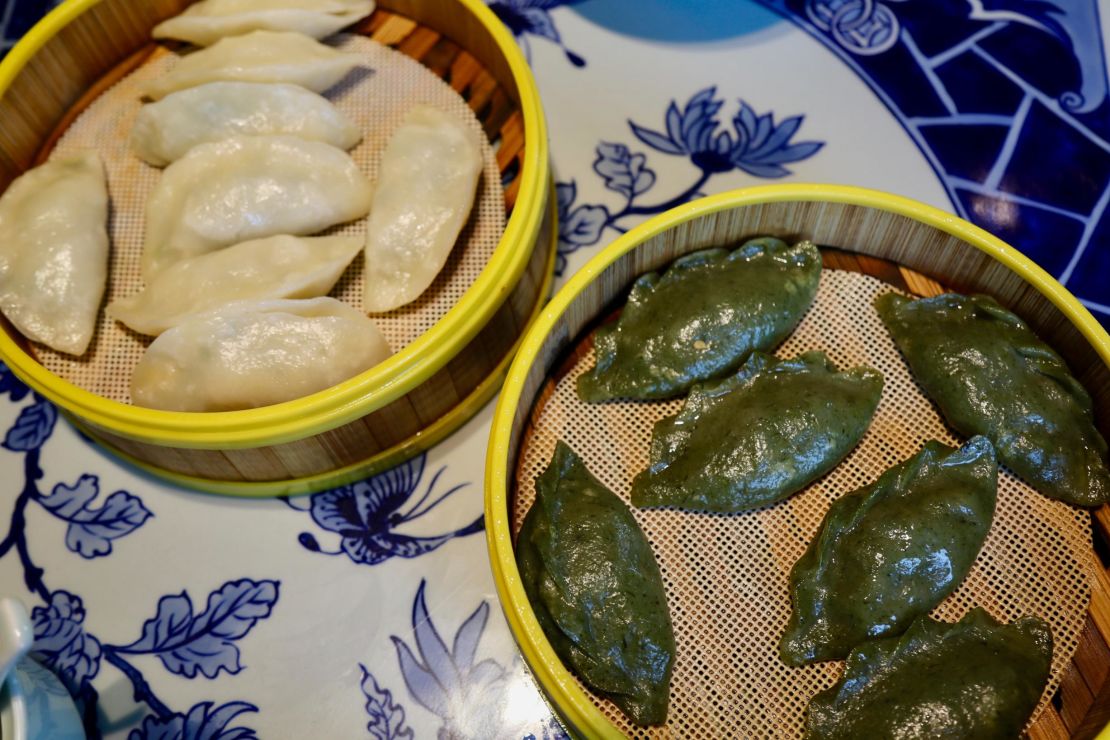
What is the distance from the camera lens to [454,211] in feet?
6.25

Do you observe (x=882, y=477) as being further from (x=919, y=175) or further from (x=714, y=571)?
(x=919, y=175)

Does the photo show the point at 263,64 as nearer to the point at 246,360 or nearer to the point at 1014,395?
the point at 246,360

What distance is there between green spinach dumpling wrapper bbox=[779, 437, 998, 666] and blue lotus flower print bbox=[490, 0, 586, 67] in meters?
1.53

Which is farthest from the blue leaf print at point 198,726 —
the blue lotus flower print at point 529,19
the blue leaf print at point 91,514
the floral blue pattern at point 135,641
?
the blue lotus flower print at point 529,19

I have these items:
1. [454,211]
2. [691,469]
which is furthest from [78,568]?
[691,469]

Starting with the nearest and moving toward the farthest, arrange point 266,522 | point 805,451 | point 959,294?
point 805,451, point 959,294, point 266,522

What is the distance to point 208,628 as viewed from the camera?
6.10ft

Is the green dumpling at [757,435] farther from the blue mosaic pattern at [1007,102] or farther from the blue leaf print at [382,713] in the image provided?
the blue mosaic pattern at [1007,102]

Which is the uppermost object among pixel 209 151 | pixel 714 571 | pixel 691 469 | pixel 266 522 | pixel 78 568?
pixel 209 151

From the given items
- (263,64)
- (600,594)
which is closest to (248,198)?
(263,64)

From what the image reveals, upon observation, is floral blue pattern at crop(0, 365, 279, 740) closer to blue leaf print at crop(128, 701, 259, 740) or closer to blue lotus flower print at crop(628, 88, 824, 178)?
blue leaf print at crop(128, 701, 259, 740)

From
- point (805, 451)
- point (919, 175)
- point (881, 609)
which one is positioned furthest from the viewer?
point (919, 175)

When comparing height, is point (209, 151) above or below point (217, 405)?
above

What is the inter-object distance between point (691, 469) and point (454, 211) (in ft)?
2.46
